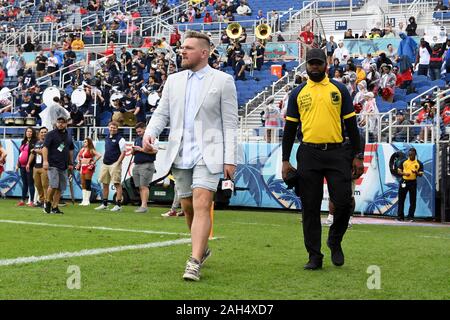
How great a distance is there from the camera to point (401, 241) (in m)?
10.5

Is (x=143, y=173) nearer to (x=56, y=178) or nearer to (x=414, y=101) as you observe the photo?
(x=56, y=178)

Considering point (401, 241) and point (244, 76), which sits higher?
point (244, 76)

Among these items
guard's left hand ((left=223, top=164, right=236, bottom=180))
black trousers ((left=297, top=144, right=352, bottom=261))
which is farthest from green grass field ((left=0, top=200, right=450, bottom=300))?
guard's left hand ((left=223, top=164, right=236, bottom=180))

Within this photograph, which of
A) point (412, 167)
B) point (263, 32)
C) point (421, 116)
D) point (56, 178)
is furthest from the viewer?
point (263, 32)

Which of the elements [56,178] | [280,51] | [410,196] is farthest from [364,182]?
[280,51]

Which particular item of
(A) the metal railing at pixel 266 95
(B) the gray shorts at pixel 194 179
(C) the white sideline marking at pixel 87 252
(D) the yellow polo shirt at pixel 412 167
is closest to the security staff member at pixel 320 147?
(B) the gray shorts at pixel 194 179

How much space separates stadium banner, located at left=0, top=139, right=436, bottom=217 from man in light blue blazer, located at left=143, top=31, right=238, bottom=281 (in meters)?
8.18

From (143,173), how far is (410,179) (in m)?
5.67

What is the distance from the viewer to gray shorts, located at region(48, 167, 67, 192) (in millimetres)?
14969

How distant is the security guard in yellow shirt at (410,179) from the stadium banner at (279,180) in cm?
31

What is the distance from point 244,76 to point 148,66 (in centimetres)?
391

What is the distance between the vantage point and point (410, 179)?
16344 mm
